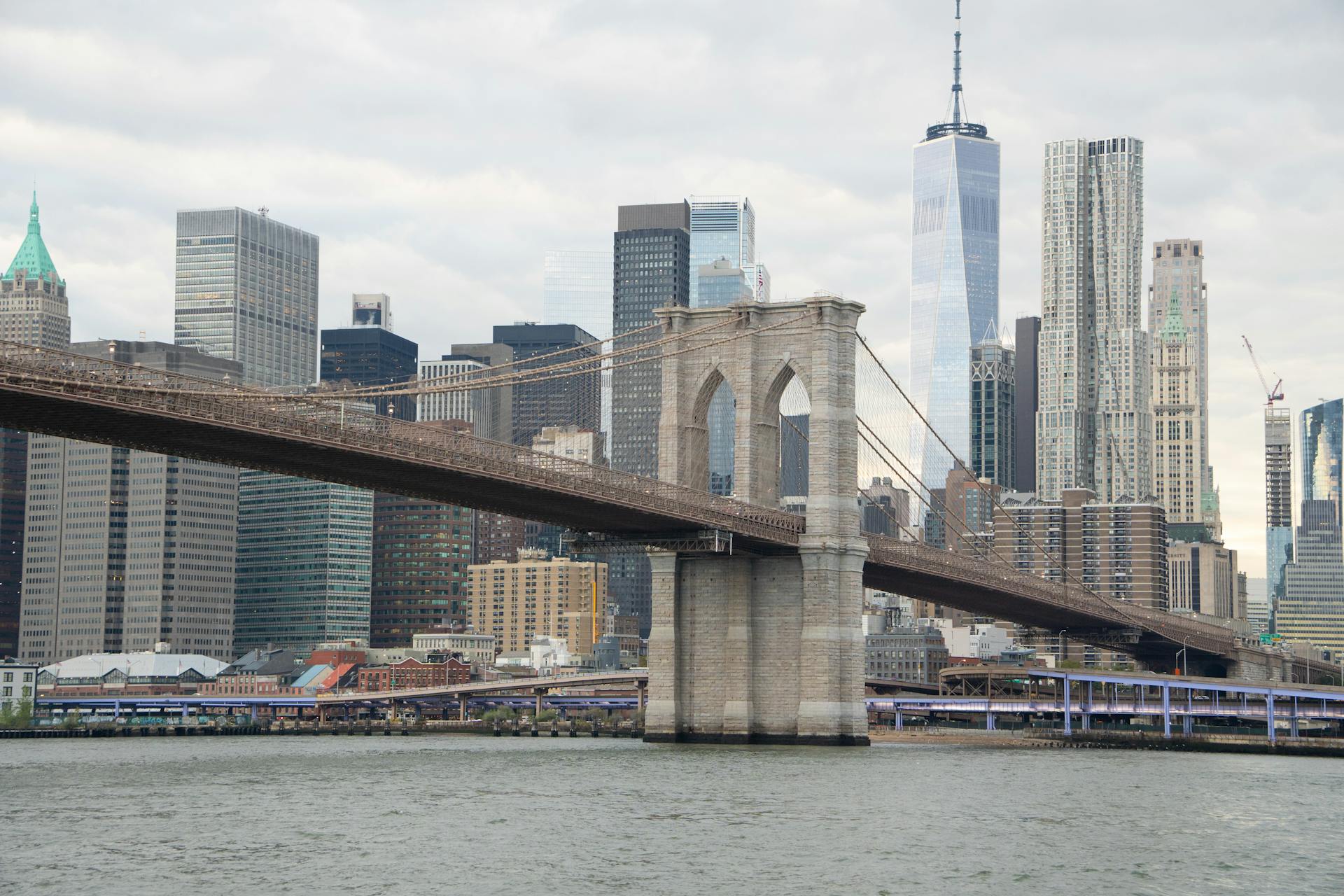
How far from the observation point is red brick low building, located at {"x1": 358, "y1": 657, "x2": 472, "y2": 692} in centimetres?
14988

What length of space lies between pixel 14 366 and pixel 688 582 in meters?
31.7

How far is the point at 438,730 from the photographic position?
120688 millimetres

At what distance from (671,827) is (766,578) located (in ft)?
101

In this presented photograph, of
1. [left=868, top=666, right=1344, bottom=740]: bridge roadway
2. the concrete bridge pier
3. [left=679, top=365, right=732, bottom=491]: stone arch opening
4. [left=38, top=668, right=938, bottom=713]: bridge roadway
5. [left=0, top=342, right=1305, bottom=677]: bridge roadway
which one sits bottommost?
[left=38, top=668, right=938, bottom=713]: bridge roadway

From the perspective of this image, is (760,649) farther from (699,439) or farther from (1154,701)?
(1154,701)

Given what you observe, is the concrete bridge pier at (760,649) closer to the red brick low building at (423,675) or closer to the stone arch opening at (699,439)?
the stone arch opening at (699,439)

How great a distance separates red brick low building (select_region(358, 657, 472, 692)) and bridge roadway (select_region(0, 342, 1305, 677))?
7286 centimetres

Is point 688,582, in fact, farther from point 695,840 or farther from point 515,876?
point 515,876

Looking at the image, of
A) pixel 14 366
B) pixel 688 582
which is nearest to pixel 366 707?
pixel 688 582

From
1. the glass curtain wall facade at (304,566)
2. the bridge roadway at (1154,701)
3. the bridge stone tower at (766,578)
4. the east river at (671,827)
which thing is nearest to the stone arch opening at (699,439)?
the bridge stone tower at (766,578)

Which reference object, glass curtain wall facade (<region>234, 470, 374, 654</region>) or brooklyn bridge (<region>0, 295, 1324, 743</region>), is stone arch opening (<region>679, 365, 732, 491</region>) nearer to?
brooklyn bridge (<region>0, 295, 1324, 743</region>)

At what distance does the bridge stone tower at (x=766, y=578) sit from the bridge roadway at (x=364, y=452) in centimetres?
173

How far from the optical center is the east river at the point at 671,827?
110ft

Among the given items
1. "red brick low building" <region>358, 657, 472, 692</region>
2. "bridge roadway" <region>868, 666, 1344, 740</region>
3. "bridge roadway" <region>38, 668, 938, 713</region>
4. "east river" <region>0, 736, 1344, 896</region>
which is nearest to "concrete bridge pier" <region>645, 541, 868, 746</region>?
"east river" <region>0, 736, 1344, 896</region>
